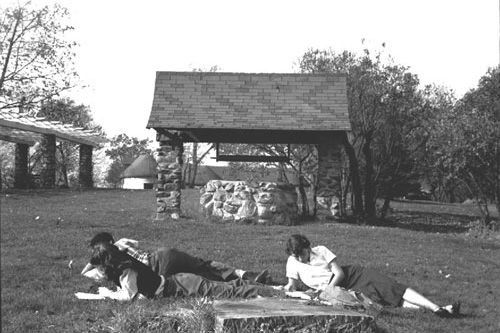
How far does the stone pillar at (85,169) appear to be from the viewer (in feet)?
92.7

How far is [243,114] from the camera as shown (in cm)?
1395

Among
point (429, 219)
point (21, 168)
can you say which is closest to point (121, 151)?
point (21, 168)

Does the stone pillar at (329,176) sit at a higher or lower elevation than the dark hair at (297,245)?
higher

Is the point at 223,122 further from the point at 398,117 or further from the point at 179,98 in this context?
the point at 398,117

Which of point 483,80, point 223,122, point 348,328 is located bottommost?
point 348,328

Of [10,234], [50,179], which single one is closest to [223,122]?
[10,234]

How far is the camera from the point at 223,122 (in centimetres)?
1368

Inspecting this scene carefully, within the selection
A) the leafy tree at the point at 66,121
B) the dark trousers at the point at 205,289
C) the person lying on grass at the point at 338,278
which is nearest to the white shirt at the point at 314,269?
the person lying on grass at the point at 338,278

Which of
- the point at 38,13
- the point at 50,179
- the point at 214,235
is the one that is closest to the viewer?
the point at 214,235

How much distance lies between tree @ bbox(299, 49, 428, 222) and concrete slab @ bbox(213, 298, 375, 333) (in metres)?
13.0

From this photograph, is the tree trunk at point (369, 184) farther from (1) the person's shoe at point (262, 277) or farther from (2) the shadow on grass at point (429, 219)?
(1) the person's shoe at point (262, 277)

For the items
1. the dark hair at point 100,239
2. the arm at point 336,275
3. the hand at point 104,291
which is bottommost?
the hand at point 104,291

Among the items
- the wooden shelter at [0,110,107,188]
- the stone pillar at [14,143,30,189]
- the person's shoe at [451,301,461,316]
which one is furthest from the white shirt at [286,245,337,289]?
the stone pillar at [14,143,30,189]

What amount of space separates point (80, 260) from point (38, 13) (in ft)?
24.2
